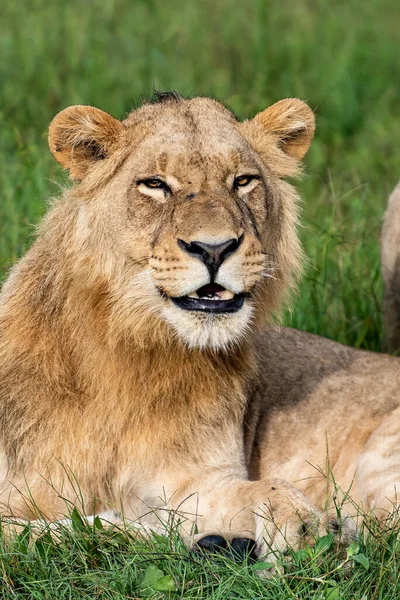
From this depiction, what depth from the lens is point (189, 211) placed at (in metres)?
3.24

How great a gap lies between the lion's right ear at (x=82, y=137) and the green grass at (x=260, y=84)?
34.2 inches

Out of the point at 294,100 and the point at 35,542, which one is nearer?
the point at 35,542

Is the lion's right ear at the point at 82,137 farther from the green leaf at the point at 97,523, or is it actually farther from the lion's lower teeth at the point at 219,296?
the green leaf at the point at 97,523

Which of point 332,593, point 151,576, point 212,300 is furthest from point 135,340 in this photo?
point 332,593

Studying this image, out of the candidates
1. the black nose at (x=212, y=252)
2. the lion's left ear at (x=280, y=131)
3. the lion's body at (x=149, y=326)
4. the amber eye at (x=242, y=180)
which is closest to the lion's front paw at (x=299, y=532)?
the lion's body at (x=149, y=326)

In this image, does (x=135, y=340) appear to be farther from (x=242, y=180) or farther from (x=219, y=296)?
(x=242, y=180)

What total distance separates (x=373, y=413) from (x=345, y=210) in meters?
3.28

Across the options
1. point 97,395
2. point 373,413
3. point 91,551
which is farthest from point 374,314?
point 91,551

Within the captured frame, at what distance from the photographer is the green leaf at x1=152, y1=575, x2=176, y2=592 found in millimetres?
2949

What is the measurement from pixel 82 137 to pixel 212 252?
0.66 m

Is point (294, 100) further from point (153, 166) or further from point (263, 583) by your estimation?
point (263, 583)

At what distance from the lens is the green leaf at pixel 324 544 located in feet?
9.97

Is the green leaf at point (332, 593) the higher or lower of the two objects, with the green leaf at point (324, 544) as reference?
lower

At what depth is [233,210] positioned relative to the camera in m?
3.29
